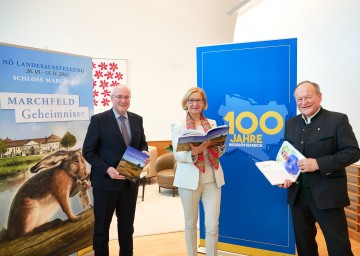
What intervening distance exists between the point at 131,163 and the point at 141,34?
5040mm

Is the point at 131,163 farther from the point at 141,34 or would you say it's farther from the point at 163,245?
the point at 141,34

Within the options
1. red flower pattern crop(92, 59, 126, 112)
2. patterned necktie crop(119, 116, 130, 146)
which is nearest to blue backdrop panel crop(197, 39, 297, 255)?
patterned necktie crop(119, 116, 130, 146)

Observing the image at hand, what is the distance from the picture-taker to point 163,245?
341 centimetres

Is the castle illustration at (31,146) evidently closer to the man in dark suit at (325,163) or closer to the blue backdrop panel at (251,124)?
the blue backdrop panel at (251,124)

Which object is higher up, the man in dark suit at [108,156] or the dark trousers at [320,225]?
the man in dark suit at [108,156]

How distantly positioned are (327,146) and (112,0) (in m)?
5.96

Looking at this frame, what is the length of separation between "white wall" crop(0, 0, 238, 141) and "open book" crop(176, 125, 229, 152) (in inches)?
185

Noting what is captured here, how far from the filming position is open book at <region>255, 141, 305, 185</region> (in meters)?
2.03

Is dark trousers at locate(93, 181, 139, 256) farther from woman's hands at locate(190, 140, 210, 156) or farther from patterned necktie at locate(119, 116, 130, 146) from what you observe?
woman's hands at locate(190, 140, 210, 156)

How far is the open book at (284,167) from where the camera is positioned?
2026 millimetres

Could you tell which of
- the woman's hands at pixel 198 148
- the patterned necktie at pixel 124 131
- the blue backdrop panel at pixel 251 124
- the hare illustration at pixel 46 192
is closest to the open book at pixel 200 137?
the woman's hands at pixel 198 148

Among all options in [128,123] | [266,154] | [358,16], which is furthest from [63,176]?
[358,16]

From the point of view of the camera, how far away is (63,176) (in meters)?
2.63

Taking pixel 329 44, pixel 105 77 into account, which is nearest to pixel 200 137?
pixel 329 44
